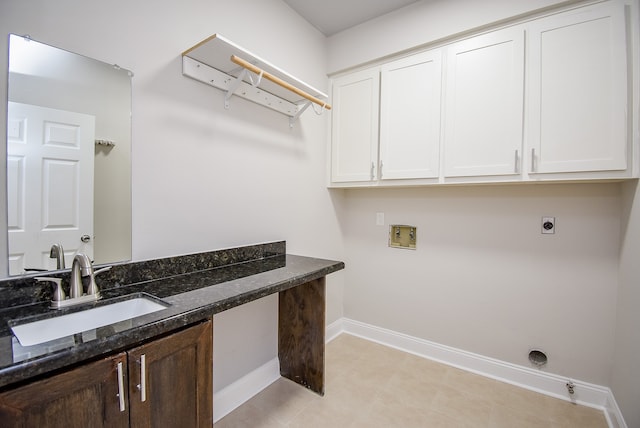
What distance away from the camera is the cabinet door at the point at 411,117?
2.10 metres

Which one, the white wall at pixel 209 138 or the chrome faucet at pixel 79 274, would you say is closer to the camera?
the chrome faucet at pixel 79 274

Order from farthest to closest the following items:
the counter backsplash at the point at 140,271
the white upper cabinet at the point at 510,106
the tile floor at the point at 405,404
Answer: the tile floor at the point at 405,404 → the white upper cabinet at the point at 510,106 → the counter backsplash at the point at 140,271

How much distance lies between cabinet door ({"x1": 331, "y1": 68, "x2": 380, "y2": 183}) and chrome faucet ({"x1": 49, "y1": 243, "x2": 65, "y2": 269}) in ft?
6.28

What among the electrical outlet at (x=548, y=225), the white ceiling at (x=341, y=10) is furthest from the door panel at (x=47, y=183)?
the electrical outlet at (x=548, y=225)

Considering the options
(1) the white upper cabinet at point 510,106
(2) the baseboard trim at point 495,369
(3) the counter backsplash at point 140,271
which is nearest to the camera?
(3) the counter backsplash at point 140,271

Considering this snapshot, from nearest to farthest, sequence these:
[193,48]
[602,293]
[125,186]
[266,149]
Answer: [125,186] < [193,48] < [602,293] < [266,149]

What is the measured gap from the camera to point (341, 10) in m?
2.24

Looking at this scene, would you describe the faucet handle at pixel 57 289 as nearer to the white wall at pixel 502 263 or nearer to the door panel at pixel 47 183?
the door panel at pixel 47 183

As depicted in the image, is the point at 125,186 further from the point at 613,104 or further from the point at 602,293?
the point at 602,293

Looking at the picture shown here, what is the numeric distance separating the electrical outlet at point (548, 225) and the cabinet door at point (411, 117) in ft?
2.57

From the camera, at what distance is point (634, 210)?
1.55m

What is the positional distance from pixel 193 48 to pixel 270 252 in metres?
1.29

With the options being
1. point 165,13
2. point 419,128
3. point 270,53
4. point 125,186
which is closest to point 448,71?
point 419,128

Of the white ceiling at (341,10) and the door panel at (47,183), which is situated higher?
the white ceiling at (341,10)
